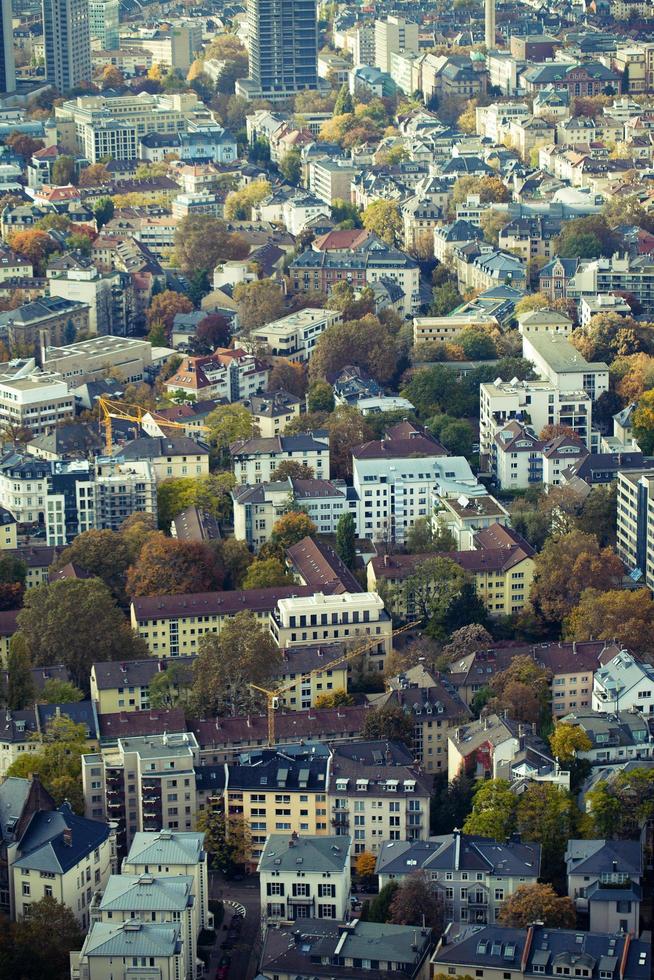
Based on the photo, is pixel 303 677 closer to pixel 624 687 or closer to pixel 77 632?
pixel 77 632

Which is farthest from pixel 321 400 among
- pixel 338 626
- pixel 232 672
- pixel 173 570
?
pixel 232 672

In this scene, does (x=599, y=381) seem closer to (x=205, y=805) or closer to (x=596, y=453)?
(x=596, y=453)

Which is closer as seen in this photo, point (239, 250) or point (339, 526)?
point (339, 526)

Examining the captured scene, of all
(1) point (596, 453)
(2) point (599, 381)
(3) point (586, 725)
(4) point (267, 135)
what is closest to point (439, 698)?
(3) point (586, 725)

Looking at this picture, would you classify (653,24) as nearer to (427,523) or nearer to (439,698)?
(427,523)

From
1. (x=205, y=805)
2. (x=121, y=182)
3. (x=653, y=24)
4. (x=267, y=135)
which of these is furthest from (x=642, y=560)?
(x=653, y=24)

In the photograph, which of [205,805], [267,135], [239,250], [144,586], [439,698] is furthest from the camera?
[267,135]

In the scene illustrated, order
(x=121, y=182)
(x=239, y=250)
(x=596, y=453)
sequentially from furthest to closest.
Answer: (x=121, y=182) < (x=239, y=250) < (x=596, y=453)
